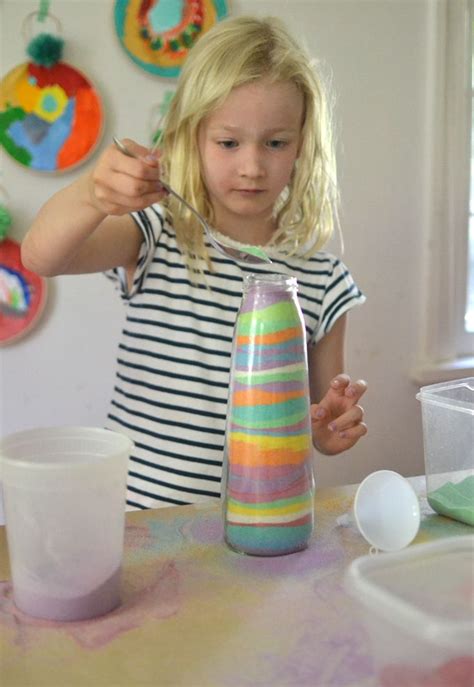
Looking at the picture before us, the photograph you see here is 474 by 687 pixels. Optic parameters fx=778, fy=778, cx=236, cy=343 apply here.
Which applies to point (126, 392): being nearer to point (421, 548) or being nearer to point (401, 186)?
point (421, 548)

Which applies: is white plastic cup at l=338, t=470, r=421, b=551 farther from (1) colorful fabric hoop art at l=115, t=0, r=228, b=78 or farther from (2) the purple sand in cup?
(1) colorful fabric hoop art at l=115, t=0, r=228, b=78

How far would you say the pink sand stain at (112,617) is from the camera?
1.49 feet

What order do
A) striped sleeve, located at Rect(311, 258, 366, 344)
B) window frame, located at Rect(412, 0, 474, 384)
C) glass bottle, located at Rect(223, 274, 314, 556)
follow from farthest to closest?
window frame, located at Rect(412, 0, 474, 384) → striped sleeve, located at Rect(311, 258, 366, 344) → glass bottle, located at Rect(223, 274, 314, 556)

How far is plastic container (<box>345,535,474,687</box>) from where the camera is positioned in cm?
37

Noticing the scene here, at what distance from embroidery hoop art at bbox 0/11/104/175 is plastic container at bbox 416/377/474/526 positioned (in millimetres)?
900

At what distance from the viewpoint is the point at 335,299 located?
1.00m

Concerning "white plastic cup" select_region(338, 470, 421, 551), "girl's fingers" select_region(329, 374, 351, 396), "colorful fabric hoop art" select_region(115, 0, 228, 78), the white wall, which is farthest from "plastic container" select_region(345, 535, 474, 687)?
"colorful fabric hoop art" select_region(115, 0, 228, 78)

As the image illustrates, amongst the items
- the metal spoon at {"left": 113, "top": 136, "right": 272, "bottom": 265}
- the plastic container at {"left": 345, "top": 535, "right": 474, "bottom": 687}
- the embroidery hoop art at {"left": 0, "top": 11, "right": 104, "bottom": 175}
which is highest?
the embroidery hoop art at {"left": 0, "top": 11, "right": 104, "bottom": 175}

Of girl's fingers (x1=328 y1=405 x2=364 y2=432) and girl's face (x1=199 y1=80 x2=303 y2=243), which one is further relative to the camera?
girl's face (x1=199 y1=80 x2=303 y2=243)

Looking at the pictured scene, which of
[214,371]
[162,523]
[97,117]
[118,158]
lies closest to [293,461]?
[162,523]

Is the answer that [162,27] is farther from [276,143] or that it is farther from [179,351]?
[179,351]

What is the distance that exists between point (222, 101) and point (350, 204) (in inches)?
28.8

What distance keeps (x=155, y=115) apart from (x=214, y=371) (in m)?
0.65

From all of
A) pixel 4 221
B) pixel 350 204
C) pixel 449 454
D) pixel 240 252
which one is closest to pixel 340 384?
pixel 449 454
